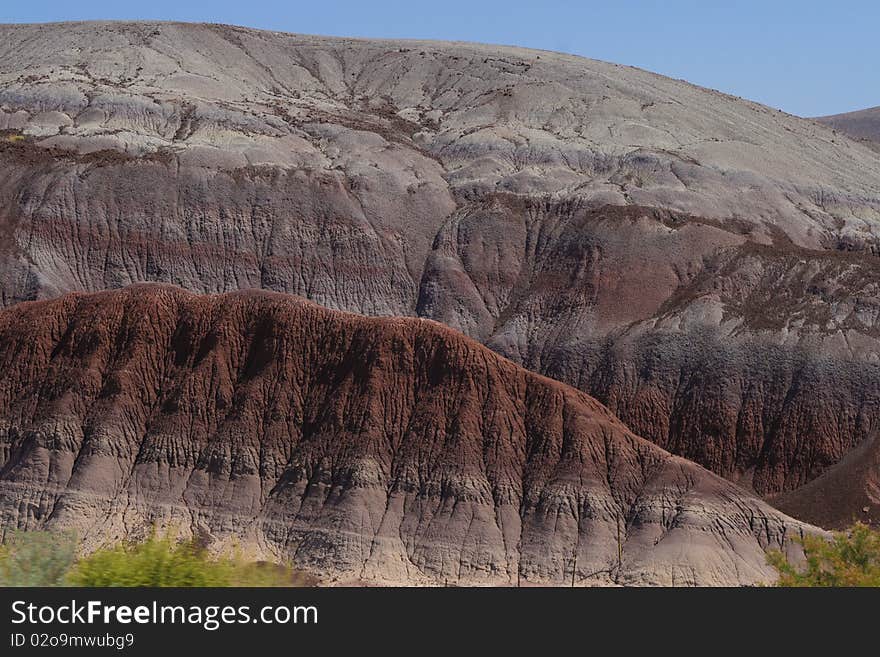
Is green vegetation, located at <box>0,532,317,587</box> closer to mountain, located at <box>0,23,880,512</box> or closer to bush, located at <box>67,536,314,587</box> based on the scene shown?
bush, located at <box>67,536,314,587</box>

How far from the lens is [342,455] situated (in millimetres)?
42156

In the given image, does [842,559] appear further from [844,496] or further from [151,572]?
[844,496]

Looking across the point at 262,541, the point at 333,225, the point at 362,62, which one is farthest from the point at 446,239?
the point at 362,62

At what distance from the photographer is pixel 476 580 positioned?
130ft

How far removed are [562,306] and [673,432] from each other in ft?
40.8

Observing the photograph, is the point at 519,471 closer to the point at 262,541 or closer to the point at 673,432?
the point at 262,541

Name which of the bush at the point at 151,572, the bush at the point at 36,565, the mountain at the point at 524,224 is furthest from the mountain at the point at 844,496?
the bush at the point at 36,565

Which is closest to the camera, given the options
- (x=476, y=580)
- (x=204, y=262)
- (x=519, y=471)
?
(x=476, y=580)

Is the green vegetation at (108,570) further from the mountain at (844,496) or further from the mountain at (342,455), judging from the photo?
the mountain at (844,496)

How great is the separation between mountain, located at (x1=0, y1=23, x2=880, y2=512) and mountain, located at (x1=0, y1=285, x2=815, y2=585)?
19345mm

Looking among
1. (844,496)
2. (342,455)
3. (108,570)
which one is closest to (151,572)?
(108,570)

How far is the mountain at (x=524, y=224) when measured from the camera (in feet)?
201

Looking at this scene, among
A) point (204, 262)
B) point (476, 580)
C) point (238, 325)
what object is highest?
point (238, 325)

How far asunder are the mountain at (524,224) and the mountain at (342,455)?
19.3 meters
